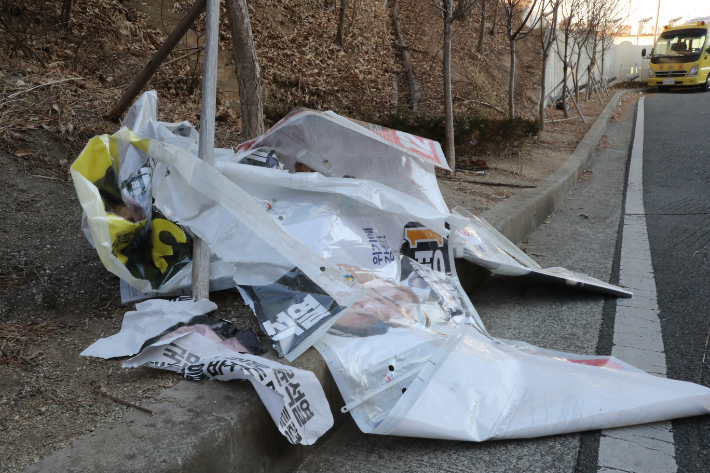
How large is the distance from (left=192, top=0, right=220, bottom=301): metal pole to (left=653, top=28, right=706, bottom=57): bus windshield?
2726 centimetres

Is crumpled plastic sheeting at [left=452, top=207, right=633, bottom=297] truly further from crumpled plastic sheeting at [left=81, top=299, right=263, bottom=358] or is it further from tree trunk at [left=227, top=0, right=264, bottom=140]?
tree trunk at [left=227, top=0, right=264, bottom=140]

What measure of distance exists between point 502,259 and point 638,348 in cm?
77

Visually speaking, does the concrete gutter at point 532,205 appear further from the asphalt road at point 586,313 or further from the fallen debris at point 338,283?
the fallen debris at point 338,283

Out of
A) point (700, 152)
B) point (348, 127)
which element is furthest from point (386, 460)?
point (700, 152)

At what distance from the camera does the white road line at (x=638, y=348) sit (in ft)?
5.34

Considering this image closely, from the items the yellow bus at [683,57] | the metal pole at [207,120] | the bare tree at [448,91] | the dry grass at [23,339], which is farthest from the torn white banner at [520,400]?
the yellow bus at [683,57]

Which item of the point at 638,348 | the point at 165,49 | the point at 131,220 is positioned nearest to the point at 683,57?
the point at 638,348

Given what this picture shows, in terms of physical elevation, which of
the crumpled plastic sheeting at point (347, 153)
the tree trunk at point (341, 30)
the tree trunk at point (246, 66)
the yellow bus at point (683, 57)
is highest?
the tree trunk at point (341, 30)

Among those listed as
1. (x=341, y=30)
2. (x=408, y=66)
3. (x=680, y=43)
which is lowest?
(x=680, y=43)

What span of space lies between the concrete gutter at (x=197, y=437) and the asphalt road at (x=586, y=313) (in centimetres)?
18

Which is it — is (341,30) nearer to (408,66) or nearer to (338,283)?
(408,66)

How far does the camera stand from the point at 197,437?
1391 mm

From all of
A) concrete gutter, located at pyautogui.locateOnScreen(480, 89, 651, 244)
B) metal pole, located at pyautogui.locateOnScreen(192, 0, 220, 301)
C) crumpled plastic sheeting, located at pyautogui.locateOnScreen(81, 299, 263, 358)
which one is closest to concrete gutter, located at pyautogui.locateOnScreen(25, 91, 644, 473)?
crumpled plastic sheeting, located at pyautogui.locateOnScreen(81, 299, 263, 358)

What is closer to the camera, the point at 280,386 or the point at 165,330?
the point at 280,386
